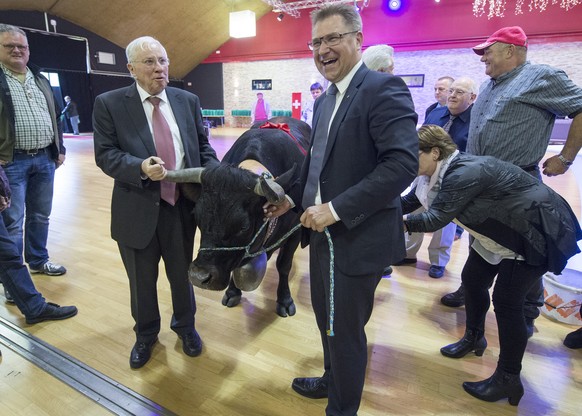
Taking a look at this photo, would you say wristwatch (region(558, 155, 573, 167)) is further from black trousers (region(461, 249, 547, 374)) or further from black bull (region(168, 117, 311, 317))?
black bull (region(168, 117, 311, 317))

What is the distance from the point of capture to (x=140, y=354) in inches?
88.7

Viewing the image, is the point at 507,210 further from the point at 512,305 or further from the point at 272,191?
the point at 272,191

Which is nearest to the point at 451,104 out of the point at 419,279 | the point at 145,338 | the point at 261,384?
the point at 419,279

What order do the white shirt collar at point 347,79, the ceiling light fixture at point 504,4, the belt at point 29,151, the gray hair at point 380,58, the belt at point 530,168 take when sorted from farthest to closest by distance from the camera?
the ceiling light fixture at point 504,4
the belt at point 29,151
the gray hair at point 380,58
the belt at point 530,168
the white shirt collar at point 347,79

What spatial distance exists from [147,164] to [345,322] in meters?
1.23

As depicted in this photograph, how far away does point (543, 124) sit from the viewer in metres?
2.19

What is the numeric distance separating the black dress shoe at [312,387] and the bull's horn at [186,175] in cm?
130

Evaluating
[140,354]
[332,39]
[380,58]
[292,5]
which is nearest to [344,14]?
[332,39]

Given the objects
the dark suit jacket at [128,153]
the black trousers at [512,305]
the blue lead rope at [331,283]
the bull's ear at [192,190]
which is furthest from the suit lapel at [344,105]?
the black trousers at [512,305]

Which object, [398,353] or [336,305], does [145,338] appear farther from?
[398,353]

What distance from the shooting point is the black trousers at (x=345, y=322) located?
4.78 ft

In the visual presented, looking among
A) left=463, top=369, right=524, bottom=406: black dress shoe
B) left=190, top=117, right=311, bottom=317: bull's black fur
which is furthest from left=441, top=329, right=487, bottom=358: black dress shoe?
left=190, top=117, right=311, bottom=317: bull's black fur

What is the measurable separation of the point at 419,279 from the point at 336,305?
228 centimetres

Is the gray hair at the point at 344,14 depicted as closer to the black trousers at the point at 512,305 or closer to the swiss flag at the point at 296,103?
the black trousers at the point at 512,305
